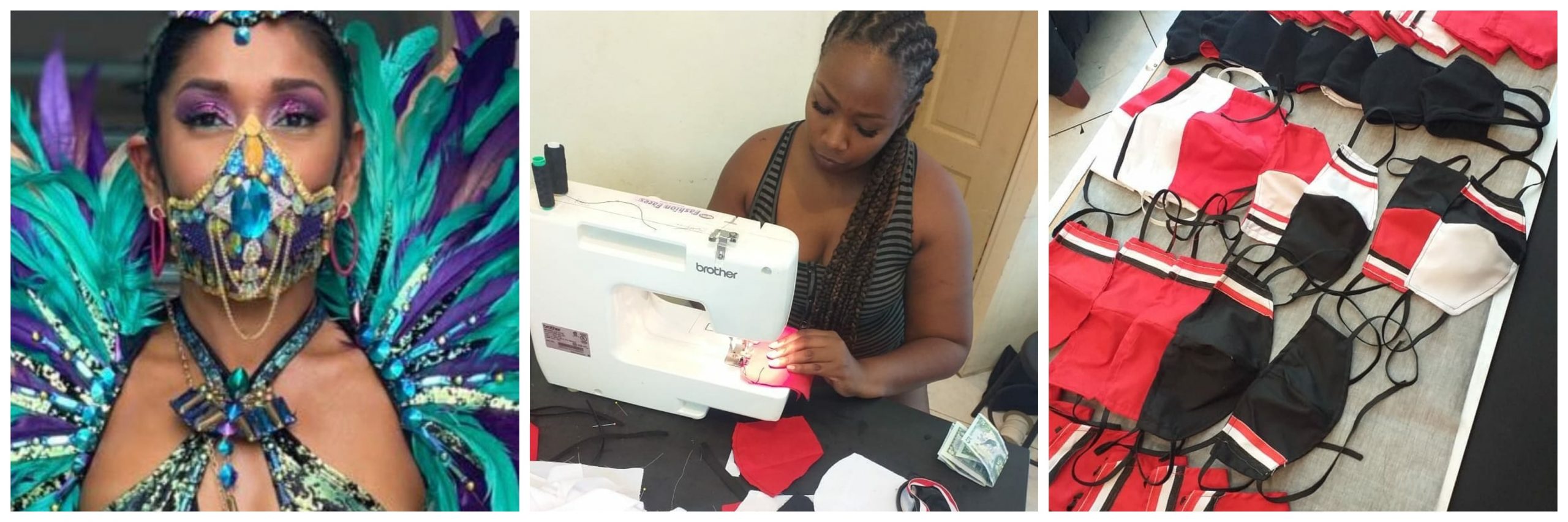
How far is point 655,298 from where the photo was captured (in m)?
1.23

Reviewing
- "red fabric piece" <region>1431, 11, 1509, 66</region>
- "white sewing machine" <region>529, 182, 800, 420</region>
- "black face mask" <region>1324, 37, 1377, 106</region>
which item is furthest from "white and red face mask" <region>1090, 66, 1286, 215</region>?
"white sewing machine" <region>529, 182, 800, 420</region>

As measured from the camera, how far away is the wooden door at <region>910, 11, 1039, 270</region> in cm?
111

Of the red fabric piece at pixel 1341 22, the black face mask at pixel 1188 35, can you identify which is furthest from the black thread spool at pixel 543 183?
the red fabric piece at pixel 1341 22

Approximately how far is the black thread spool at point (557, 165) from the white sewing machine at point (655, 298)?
0.04 feet

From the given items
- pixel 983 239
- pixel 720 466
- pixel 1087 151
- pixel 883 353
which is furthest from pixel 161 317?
pixel 1087 151

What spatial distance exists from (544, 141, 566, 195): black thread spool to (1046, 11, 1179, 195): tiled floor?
36.0 inches

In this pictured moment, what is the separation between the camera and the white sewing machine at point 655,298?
1.09m

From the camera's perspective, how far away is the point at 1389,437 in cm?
141

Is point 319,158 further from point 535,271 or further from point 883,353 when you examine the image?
point 883,353

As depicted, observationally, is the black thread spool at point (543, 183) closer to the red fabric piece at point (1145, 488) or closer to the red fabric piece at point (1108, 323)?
the red fabric piece at point (1108, 323)

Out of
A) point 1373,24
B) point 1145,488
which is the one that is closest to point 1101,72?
point 1373,24

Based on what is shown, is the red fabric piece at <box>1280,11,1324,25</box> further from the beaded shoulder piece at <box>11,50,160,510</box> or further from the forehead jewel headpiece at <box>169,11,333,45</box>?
the beaded shoulder piece at <box>11,50,160,510</box>

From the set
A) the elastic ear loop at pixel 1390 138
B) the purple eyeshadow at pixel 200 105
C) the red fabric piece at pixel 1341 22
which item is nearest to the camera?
the purple eyeshadow at pixel 200 105
